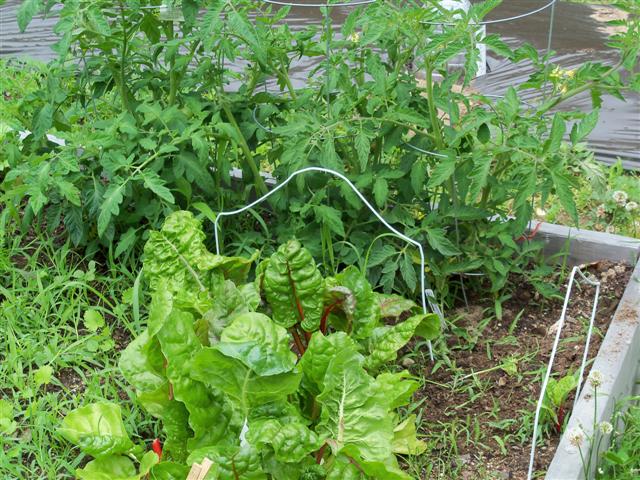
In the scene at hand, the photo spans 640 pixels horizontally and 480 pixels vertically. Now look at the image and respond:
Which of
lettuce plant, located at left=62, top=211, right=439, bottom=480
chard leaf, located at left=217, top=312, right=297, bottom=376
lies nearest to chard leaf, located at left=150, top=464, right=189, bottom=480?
lettuce plant, located at left=62, top=211, right=439, bottom=480

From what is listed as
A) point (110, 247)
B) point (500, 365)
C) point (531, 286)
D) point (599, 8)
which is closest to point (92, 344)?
point (110, 247)

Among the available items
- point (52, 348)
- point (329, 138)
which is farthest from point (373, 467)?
point (52, 348)

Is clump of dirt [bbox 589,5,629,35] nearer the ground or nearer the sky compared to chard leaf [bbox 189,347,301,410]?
nearer the ground

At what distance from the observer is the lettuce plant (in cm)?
212

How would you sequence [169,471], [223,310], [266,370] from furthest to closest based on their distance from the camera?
[223,310]
[169,471]
[266,370]

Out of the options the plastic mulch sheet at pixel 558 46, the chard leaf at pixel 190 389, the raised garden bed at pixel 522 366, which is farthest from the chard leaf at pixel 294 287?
the plastic mulch sheet at pixel 558 46

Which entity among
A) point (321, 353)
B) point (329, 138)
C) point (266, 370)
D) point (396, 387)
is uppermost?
point (329, 138)

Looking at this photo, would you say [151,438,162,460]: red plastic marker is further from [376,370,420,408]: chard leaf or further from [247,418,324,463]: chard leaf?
[376,370,420,408]: chard leaf

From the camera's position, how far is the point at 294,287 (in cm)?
260

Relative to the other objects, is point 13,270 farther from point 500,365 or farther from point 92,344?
point 500,365

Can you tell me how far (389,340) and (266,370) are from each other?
69cm

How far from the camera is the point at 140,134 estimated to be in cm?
318

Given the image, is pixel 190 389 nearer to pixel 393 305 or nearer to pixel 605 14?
pixel 393 305

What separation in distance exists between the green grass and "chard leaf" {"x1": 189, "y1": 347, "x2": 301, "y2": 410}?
597 millimetres
